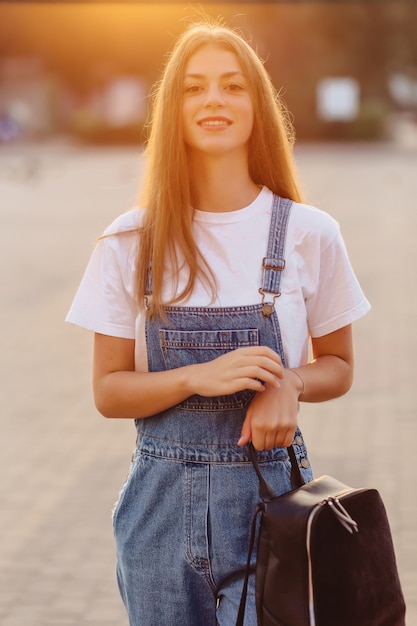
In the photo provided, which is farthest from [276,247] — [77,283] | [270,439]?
[77,283]

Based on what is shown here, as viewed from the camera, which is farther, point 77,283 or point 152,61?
point 152,61

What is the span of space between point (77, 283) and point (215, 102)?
10245 mm

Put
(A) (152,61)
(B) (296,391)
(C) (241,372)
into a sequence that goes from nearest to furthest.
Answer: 1. (C) (241,372)
2. (B) (296,391)
3. (A) (152,61)

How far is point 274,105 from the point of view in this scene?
2.28 metres

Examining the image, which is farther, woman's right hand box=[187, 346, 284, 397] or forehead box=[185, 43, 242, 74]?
forehead box=[185, 43, 242, 74]

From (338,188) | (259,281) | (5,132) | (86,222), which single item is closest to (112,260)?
(259,281)

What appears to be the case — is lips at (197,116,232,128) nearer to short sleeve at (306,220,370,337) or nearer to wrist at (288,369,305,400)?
short sleeve at (306,220,370,337)

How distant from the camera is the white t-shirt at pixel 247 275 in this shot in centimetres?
218

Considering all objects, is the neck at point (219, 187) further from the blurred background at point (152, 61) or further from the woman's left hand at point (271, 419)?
the blurred background at point (152, 61)

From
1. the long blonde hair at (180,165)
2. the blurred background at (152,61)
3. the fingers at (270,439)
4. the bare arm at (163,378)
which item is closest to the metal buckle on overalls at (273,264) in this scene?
the long blonde hair at (180,165)

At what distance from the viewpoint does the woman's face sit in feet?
7.24

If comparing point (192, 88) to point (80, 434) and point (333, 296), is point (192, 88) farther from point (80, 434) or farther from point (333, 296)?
point (80, 434)

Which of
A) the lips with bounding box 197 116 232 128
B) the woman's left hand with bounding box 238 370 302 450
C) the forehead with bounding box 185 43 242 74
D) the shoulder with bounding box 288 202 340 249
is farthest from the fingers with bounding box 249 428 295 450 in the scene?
the forehead with bounding box 185 43 242 74

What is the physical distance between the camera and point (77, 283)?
1234cm
